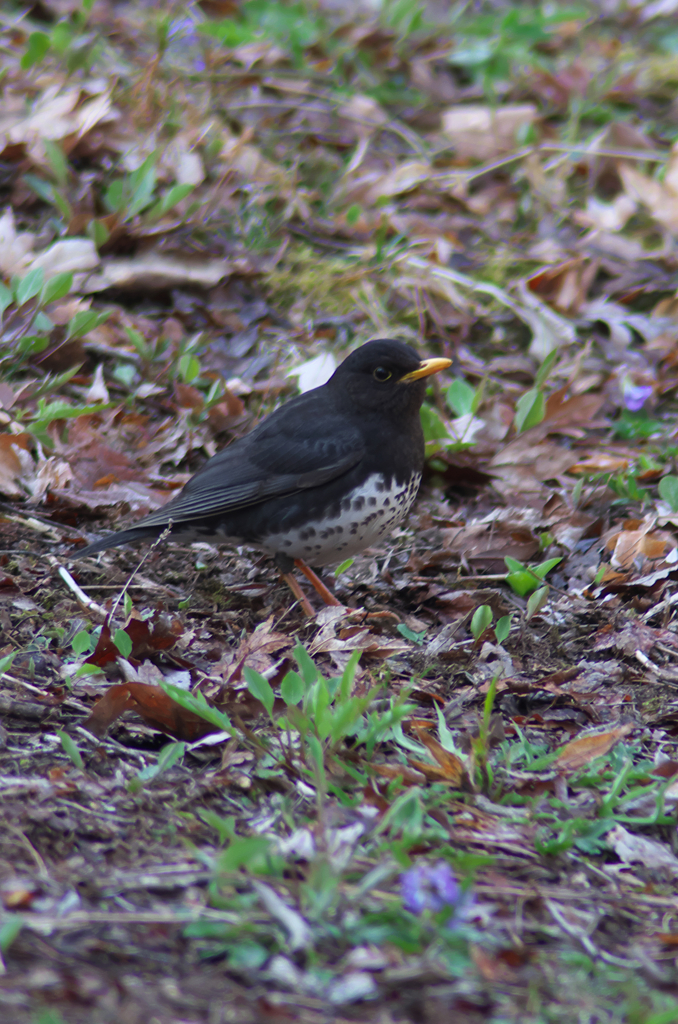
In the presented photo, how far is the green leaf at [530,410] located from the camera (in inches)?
212

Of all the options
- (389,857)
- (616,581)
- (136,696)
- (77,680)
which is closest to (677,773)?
(389,857)

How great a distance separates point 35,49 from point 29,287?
262 cm

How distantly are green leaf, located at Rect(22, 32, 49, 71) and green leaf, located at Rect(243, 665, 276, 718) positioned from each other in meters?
5.45

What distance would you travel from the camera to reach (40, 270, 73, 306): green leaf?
5.21m

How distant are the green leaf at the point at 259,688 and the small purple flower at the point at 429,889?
0.74 metres

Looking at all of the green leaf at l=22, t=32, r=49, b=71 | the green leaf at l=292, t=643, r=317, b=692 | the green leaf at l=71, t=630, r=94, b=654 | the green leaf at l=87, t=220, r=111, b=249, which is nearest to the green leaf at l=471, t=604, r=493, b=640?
the green leaf at l=292, t=643, r=317, b=692

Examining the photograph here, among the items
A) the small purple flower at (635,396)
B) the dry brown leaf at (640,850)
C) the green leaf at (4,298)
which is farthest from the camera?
the small purple flower at (635,396)

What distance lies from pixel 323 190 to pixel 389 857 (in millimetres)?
5526

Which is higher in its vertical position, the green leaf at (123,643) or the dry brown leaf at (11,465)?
the dry brown leaf at (11,465)

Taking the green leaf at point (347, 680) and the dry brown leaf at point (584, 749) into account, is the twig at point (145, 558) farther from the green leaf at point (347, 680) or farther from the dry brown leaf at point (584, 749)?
the dry brown leaf at point (584, 749)

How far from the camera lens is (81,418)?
200 inches

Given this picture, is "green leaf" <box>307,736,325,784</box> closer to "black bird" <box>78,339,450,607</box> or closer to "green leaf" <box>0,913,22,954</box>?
"green leaf" <box>0,913,22,954</box>

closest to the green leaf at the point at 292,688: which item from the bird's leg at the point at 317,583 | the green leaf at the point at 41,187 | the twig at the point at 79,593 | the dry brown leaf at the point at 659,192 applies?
the twig at the point at 79,593

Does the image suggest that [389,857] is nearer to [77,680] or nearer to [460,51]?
[77,680]
